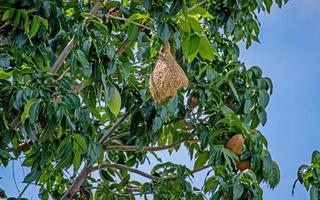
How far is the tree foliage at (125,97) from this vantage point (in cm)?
251

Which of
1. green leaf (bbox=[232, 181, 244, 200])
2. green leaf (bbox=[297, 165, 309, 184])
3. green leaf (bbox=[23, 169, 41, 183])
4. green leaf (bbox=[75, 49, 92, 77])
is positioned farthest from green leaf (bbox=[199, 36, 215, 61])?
green leaf (bbox=[23, 169, 41, 183])

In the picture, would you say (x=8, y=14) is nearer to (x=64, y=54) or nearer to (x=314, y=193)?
(x=64, y=54)

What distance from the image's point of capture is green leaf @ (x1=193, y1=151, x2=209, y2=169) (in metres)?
3.47

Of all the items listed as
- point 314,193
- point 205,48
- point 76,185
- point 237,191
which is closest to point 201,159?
point 76,185

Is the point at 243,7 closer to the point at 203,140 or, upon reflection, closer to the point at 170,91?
the point at 203,140

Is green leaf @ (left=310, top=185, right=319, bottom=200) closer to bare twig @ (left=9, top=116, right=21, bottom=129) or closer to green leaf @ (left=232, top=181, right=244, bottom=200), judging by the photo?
green leaf @ (left=232, top=181, right=244, bottom=200)

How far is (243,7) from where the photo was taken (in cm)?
334

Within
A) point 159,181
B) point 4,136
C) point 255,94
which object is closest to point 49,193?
point 159,181

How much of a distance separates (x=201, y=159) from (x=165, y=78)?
1.01 m

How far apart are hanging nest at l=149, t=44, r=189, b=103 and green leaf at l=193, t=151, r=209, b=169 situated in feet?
2.90

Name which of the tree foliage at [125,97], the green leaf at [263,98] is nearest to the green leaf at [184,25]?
the tree foliage at [125,97]

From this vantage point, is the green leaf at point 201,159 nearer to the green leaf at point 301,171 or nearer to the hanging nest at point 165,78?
the green leaf at point 301,171

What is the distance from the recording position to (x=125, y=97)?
3025 millimetres

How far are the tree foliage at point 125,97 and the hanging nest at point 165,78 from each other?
2.8 inches
